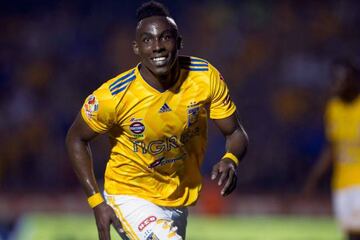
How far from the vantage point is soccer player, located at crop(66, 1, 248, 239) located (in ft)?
18.2

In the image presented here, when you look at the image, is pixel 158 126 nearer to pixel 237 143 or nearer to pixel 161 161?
pixel 161 161

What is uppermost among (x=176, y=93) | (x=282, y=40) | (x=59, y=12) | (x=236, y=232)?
(x=59, y=12)

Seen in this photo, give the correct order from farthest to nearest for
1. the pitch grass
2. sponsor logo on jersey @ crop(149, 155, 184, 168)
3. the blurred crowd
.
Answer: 1. the blurred crowd
2. the pitch grass
3. sponsor logo on jersey @ crop(149, 155, 184, 168)

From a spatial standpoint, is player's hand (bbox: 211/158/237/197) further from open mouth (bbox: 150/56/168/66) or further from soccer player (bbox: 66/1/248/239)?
open mouth (bbox: 150/56/168/66)

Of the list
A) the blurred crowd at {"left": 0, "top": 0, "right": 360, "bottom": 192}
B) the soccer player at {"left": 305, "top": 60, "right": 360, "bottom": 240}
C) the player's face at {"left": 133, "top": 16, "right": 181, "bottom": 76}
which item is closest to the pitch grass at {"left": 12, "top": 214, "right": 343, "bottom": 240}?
the soccer player at {"left": 305, "top": 60, "right": 360, "bottom": 240}

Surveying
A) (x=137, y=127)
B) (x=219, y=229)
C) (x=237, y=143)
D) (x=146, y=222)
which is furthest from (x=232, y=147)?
(x=219, y=229)

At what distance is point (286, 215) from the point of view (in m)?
12.0

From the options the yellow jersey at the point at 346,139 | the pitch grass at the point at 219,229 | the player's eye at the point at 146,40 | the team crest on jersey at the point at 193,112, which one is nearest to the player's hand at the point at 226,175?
the team crest on jersey at the point at 193,112

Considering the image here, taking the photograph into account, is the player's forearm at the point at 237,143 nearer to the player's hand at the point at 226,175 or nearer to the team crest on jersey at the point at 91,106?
the player's hand at the point at 226,175

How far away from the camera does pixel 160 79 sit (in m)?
5.66

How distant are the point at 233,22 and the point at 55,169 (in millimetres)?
3851

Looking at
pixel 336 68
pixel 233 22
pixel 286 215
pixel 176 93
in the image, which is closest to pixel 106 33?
pixel 233 22

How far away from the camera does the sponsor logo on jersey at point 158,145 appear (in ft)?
18.9

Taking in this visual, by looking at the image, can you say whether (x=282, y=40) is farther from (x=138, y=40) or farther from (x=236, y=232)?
(x=138, y=40)
